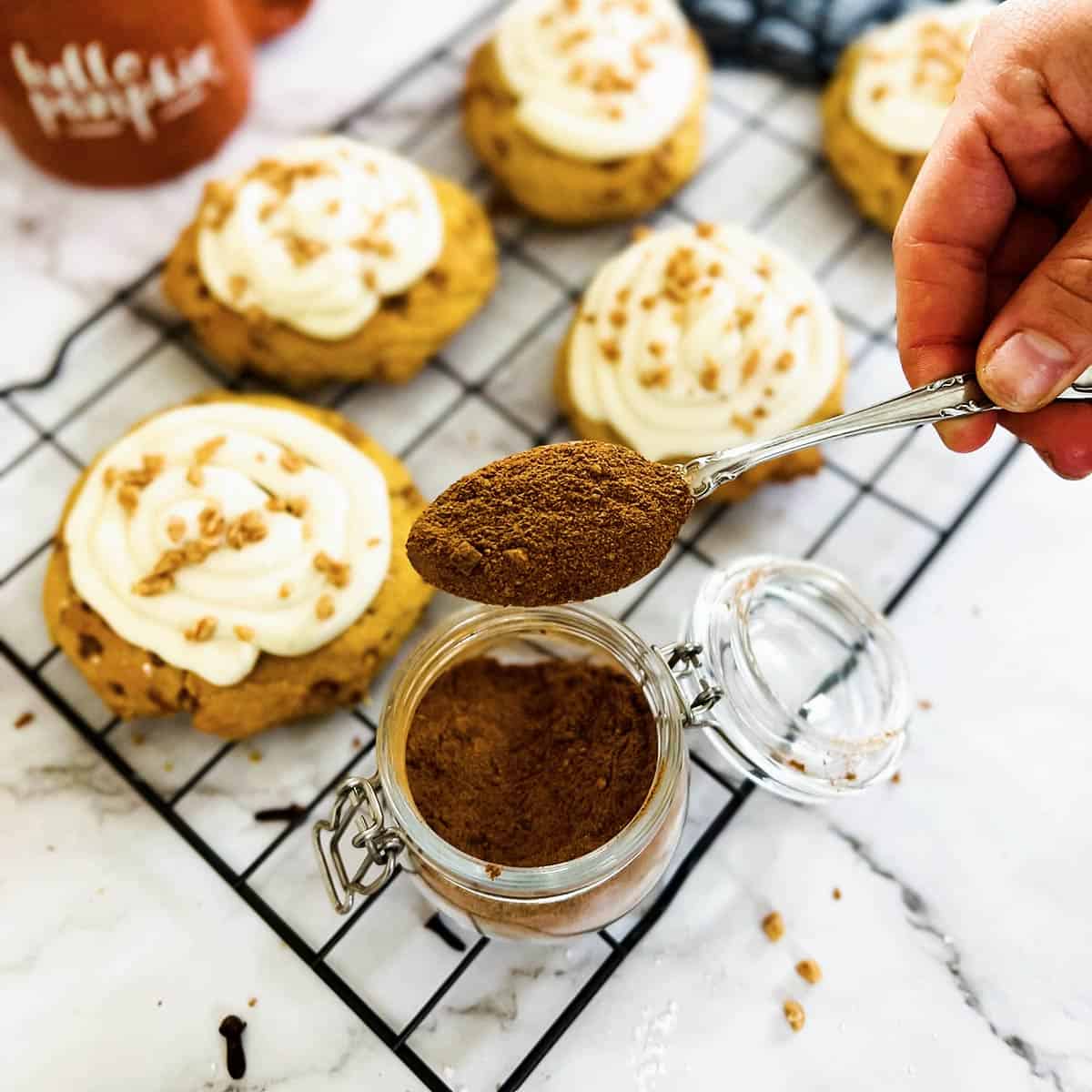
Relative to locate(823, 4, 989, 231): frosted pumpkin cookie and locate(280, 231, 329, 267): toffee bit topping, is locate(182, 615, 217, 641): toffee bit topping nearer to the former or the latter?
locate(280, 231, 329, 267): toffee bit topping

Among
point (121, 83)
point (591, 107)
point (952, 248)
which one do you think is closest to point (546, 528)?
point (952, 248)

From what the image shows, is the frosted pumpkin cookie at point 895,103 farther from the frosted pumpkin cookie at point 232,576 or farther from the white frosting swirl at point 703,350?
the frosted pumpkin cookie at point 232,576

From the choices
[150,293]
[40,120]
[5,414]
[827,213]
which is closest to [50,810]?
[5,414]

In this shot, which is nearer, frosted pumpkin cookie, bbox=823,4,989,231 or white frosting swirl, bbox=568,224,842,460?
white frosting swirl, bbox=568,224,842,460

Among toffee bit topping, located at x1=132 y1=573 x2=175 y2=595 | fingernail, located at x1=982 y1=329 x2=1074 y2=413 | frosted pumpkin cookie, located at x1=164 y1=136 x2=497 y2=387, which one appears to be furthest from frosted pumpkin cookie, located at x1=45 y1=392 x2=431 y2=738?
fingernail, located at x1=982 y1=329 x2=1074 y2=413

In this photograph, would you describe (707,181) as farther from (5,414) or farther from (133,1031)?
(133,1031)

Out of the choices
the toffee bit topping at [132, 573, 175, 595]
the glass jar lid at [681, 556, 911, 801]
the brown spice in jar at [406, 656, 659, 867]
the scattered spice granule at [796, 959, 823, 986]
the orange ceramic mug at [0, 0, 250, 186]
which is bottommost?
the scattered spice granule at [796, 959, 823, 986]

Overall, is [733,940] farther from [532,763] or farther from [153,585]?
[153,585]

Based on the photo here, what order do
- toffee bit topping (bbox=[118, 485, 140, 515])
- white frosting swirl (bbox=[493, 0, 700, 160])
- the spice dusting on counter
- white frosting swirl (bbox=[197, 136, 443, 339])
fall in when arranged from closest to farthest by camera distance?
the spice dusting on counter < toffee bit topping (bbox=[118, 485, 140, 515]) < white frosting swirl (bbox=[197, 136, 443, 339]) < white frosting swirl (bbox=[493, 0, 700, 160])
